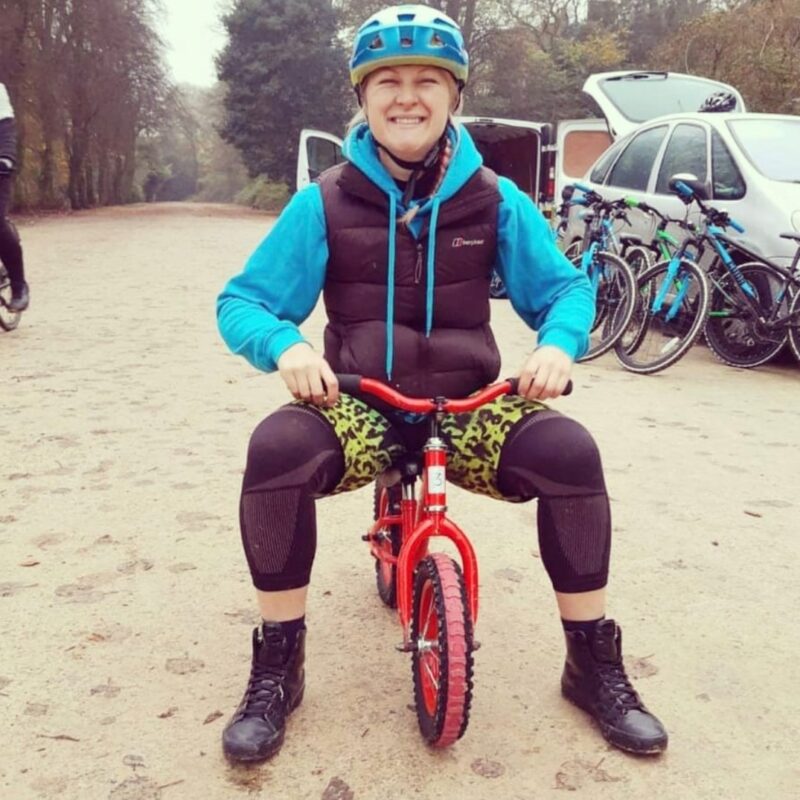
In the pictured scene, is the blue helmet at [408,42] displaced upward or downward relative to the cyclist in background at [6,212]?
upward

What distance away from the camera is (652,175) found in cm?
818

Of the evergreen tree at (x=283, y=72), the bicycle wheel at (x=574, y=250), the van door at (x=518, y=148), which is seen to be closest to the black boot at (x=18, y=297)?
the bicycle wheel at (x=574, y=250)

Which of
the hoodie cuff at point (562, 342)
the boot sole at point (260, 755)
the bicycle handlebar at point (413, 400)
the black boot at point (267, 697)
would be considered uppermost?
the hoodie cuff at point (562, 342)

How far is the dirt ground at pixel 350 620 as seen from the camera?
2.21 m

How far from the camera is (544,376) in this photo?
89.0 inches

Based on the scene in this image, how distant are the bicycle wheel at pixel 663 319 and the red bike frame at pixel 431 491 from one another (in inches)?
181

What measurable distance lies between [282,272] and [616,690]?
1.29 meters

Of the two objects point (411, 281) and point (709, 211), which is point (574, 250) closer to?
point (709, 211)

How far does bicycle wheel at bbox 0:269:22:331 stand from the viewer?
757cm

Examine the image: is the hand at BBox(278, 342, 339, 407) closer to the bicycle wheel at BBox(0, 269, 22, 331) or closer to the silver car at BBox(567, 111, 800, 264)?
the silver car at BBox(567, 111, 800, 264)

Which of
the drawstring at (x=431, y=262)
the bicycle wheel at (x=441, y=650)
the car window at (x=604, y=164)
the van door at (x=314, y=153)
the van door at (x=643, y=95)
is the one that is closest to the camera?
the bicycle wheel at (x=441, y=650)

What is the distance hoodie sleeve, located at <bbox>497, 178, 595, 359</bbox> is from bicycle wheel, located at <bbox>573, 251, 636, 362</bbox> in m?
4.37

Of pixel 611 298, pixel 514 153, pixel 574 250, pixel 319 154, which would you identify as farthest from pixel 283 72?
pixel 611 298

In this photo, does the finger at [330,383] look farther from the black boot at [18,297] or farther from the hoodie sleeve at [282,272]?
the black boot at [18,297]
